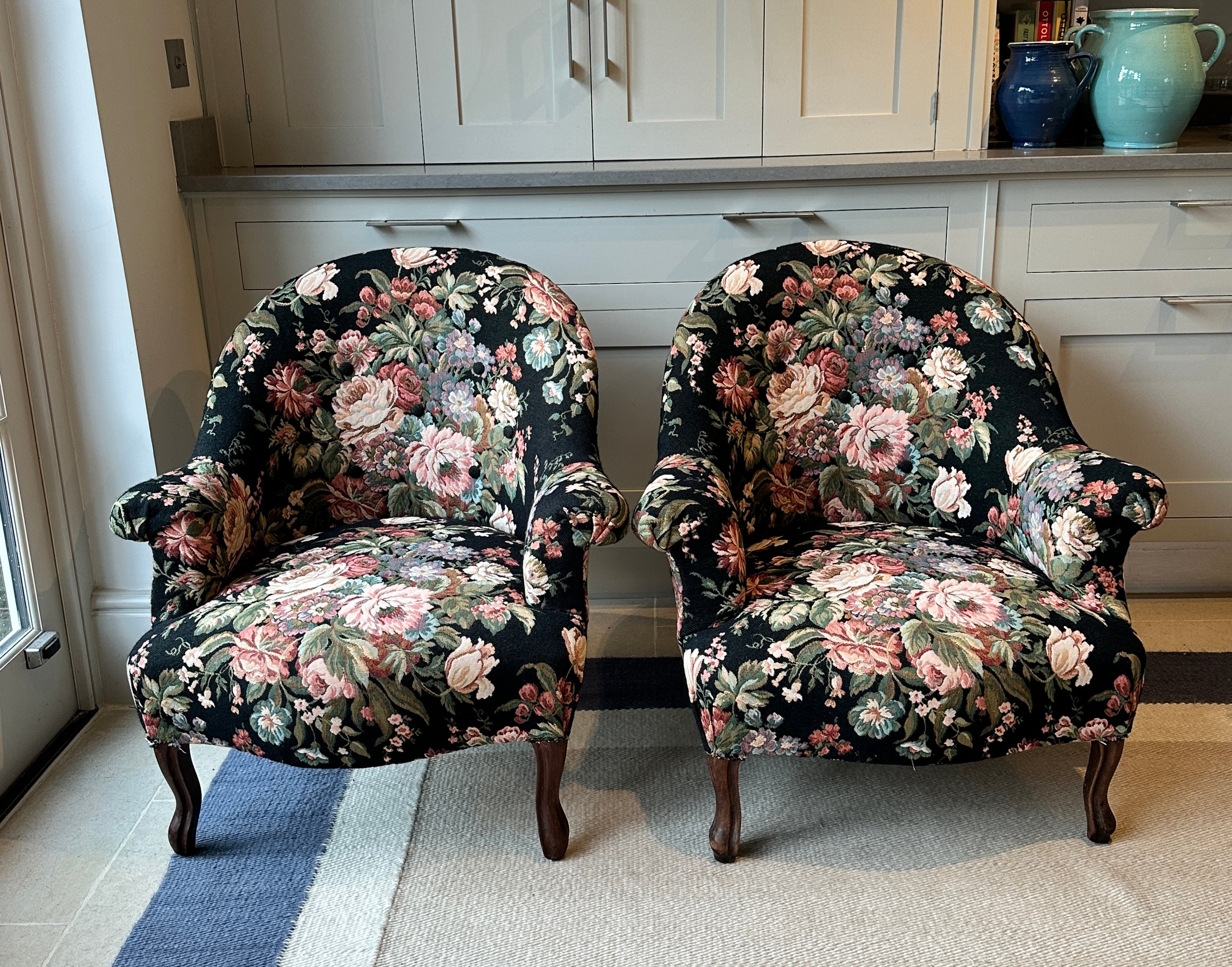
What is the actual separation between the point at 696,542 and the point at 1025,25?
1661 millimetres

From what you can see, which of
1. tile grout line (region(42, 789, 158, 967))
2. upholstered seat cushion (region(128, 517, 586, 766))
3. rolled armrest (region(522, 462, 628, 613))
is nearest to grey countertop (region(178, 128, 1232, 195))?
rolled armrest (region(522, 462, 628, 613))

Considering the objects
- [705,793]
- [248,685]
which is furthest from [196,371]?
[705,793]

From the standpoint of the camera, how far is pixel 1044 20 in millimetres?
2553

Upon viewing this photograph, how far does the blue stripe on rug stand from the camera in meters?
1.60

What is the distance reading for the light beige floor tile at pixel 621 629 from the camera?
7.98 feet

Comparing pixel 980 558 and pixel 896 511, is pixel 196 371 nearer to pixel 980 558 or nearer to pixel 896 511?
pixel 896 511

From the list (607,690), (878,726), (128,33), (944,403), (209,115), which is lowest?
(607,690)

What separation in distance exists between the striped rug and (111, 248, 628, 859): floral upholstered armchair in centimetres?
14

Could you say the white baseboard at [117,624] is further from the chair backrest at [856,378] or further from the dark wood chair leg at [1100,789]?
the dark wood chair leg at [1100,789]

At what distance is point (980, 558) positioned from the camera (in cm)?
185

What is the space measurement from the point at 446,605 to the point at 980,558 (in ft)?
2.89

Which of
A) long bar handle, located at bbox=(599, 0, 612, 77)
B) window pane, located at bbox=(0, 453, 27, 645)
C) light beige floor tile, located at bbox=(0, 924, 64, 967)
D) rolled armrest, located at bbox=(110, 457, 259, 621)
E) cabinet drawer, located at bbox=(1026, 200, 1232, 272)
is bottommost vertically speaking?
light beige floor tile, located at bbox=(0, 924, 64, 967)

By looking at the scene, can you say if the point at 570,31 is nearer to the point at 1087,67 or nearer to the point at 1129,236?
the point at 1087,67

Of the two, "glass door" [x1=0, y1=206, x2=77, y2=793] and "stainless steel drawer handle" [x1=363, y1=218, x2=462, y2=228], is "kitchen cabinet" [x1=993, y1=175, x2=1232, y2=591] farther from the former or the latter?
"glass door" [x1=0, y1=206, x2=77, y2=793]
